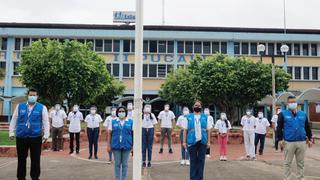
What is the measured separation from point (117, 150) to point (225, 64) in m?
20.1

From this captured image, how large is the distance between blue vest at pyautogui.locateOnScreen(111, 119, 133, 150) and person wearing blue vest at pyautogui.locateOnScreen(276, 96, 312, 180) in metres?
3.45

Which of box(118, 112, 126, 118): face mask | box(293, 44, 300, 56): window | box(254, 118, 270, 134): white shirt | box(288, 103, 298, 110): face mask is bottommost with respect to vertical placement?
box(254, 118, 270, 134): white shirt

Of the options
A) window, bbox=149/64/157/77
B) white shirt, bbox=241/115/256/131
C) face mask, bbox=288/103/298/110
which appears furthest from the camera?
window, bbox=149/64/157/77

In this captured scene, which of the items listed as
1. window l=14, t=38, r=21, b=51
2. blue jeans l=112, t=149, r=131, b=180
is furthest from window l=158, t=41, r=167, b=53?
blue jeans l=112, t=149, r=131, b=180

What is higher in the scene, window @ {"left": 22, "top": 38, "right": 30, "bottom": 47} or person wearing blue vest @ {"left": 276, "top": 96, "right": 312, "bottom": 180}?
window @ {"left": 22, "top": 38, "right": 30, "bottom": 47}

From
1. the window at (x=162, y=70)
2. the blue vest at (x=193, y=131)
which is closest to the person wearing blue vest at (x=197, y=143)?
the blue vest at (x=193, y=131)

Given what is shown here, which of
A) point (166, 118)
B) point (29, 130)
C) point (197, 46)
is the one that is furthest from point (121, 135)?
point (197, 46)

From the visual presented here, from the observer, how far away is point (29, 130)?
28.7ft

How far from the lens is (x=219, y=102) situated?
27984 millimetres

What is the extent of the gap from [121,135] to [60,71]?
16.2 m

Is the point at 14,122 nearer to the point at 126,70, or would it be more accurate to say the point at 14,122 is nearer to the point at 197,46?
the point at 126,70

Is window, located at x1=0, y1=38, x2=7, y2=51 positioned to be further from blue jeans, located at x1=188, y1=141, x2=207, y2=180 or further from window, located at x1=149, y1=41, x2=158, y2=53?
blue jeans, located at x1=188, y1=141, x2=207, y2=180

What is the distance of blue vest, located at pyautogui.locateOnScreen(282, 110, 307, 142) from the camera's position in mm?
9273

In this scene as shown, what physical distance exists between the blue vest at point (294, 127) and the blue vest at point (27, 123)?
17.9 feet
